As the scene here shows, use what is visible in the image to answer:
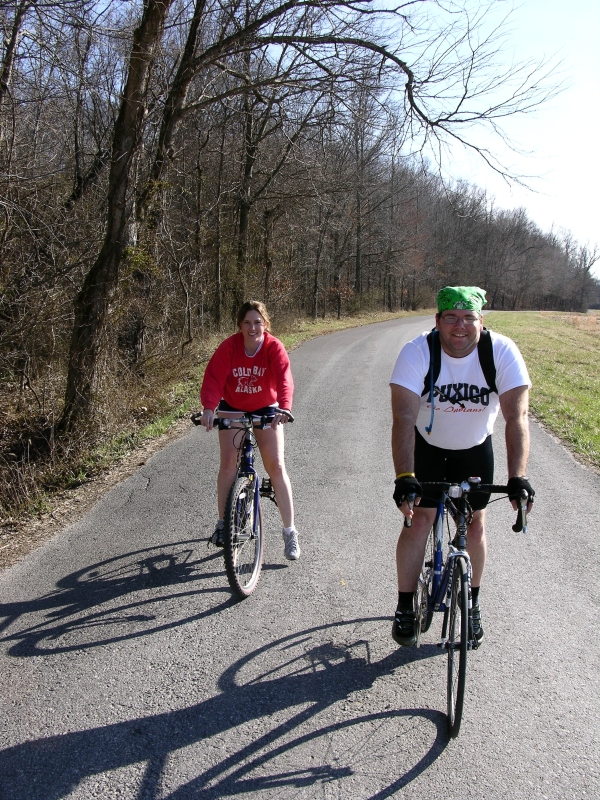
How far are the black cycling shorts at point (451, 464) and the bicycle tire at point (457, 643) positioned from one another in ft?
1.45

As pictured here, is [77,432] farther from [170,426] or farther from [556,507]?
[556,507]

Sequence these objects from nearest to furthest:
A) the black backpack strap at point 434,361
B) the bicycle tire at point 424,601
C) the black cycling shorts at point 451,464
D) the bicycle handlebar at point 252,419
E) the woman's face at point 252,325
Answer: the black backpack strap at point 434,361
the black cycling shorts at point 451,464
the bicycle tire at point 424,601
the bicycle handlebar at point 252,419
the woman's face at point 252,325

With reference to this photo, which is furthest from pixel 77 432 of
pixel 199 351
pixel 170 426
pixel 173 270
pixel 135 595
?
pixel 173 270

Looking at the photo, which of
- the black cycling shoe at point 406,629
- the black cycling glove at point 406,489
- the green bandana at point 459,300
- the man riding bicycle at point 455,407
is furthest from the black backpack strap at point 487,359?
the black cycling shoe at point 406,629

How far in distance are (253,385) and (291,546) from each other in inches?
50.6

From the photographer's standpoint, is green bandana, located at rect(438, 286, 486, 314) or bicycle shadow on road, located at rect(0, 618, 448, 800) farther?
green bandana, located at rect(438, 286, 486, 314)

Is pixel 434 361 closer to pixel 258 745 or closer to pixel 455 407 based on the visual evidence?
pixel 455 407

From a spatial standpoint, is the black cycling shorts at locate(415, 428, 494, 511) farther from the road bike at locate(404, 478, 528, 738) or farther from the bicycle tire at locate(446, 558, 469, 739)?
the bicycle tire at locate(446, 558, 469, 739)

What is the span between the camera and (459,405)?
3164mm

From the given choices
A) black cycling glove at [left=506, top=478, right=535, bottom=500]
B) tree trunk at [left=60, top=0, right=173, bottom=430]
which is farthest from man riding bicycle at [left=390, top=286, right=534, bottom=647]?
tree trunk at [left=60, top=0, right=173, bottom=430]

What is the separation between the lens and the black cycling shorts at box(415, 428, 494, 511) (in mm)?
3270

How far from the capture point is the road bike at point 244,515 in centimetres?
400

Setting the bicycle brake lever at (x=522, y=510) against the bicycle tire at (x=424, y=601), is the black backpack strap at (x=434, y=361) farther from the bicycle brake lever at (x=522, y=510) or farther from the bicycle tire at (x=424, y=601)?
the bicycle tire at (x=424, y=601)

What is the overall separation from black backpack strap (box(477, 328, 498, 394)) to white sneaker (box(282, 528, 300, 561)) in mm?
2182
